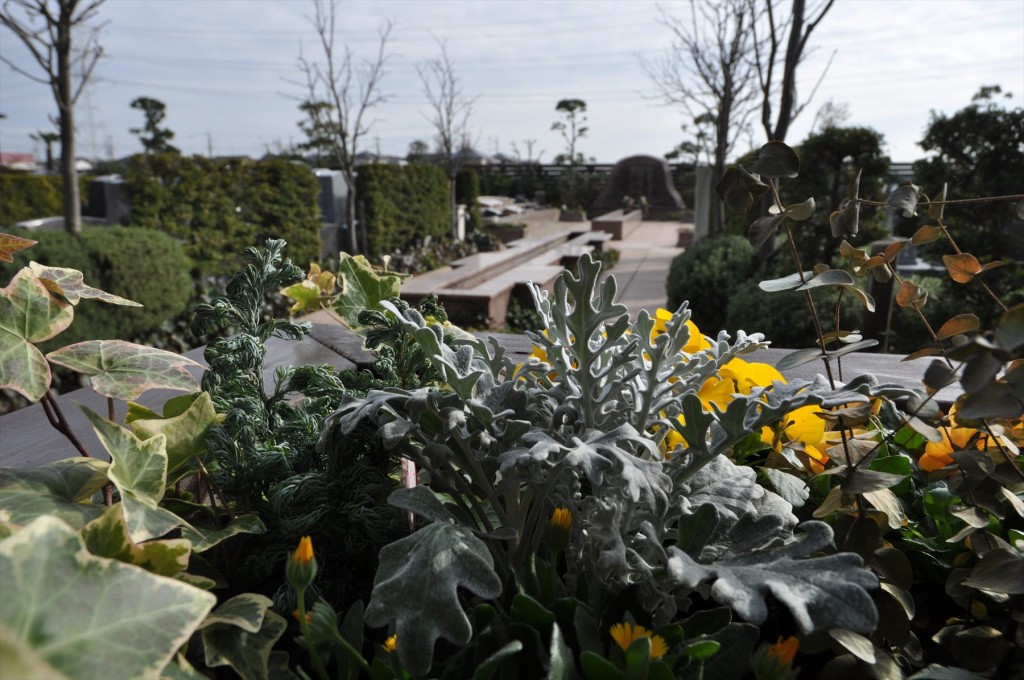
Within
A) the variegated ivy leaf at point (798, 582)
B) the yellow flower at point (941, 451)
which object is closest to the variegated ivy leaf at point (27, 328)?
the variegated ivy leaf at point (798, 582)

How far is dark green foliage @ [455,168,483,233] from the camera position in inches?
717

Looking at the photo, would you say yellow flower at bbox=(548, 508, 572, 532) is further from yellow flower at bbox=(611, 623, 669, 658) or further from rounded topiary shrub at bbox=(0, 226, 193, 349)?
rounded topiary shrub at bbox=(0, 226, 193, 349)

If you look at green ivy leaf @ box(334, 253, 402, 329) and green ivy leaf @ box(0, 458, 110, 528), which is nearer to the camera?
green ivy leaf @ box(0, 458, 110, 528)

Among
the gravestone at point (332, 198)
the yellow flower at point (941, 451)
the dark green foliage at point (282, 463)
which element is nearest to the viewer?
the dark green foliage at point (282, 463)

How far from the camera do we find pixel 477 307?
6773 millimetres

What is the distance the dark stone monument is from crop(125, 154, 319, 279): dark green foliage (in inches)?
884

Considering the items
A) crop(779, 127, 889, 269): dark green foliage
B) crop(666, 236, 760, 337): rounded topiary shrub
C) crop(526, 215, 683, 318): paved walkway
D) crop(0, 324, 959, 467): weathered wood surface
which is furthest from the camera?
crop(526, 215, 683, 318): paved walkway

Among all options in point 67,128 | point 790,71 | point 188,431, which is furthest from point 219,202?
point 188,431

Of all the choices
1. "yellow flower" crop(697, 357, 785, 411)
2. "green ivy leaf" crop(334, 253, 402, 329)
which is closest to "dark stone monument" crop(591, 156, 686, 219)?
"green ivy leaf" crop(334, 253, 402, 329)

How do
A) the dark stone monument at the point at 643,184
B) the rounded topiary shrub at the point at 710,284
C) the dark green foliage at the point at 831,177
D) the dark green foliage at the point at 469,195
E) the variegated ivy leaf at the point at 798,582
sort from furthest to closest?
the dark stone monument at the point at 643,184 < the dark green foliage at the point at 469,195 < the rounded topiary shrub at the point at 710,284 < the dark green foliage at the point at 831,177 < the variegated ivy leaf at the point at 798,582

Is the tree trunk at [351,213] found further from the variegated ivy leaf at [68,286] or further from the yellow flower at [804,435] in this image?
the yellow flower at [804,435]

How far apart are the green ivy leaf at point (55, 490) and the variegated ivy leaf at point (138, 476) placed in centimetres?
4

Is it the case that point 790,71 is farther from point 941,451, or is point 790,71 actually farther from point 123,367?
point 123,367

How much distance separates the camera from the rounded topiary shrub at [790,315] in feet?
17.4
